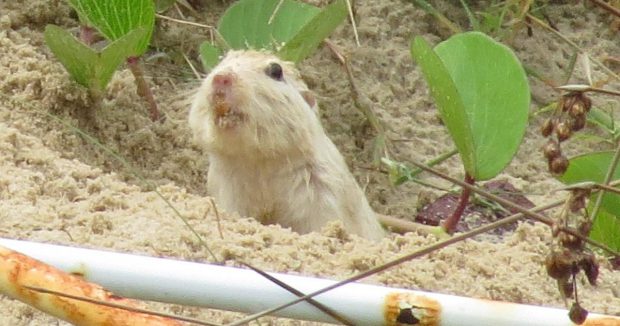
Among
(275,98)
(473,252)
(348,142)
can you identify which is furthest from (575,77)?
(473,252)

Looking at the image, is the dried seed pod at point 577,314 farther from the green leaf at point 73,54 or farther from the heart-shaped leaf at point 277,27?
the heart-shaped leaf at point 277,27

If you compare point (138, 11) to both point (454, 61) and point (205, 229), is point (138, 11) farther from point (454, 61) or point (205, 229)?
point (205, 229)

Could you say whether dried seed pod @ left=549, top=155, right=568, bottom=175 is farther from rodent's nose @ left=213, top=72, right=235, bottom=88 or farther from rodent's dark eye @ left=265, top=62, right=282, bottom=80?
rodent's dark eye @ left=265, top=62, right=282, bottom=80

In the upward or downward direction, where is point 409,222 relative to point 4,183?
downward

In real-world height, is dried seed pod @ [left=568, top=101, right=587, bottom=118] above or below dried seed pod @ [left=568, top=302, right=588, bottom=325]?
above

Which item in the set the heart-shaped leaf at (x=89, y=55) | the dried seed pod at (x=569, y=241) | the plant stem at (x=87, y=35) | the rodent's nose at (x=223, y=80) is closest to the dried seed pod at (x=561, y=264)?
the dried seed pod at (x=569, y=241)

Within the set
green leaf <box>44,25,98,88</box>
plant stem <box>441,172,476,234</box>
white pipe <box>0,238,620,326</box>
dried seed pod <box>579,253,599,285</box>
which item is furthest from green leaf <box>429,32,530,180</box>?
dried seed pod <box>579,253,599,285</box>

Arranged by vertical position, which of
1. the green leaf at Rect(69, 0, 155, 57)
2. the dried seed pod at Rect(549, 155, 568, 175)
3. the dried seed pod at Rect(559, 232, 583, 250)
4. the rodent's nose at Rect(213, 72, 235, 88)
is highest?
the dried seed pod at Rect(549, 155, 568, 175)
